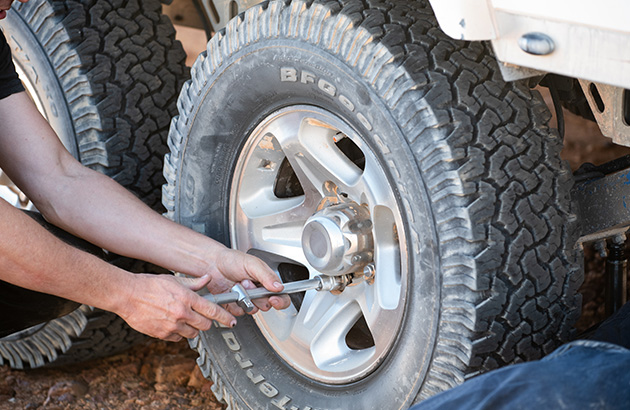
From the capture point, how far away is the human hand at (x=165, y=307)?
177 cm

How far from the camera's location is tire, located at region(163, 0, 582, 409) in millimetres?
1483

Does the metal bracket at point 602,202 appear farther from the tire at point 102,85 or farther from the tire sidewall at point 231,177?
the tire at point 102,85

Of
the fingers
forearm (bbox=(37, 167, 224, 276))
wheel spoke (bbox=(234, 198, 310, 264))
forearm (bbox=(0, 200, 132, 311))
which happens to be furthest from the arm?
forearm (bbox=(0, 200, 132, 311))

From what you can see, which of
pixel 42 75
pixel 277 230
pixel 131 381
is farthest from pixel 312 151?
pixel 131 381

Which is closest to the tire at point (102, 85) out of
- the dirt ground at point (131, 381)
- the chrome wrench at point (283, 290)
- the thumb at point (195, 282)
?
the dirt ground at point (131, 381)

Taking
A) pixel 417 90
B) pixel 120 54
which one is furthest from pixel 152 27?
pixel 417 90

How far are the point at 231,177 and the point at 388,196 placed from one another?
0.64 metres

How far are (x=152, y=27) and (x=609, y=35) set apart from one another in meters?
1.76

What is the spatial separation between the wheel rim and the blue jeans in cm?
43

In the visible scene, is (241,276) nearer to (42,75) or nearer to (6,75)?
(6,75)

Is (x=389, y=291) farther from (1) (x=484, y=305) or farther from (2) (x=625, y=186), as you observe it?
(2) (x=625, y=186)

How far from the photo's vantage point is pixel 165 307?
1771 mm

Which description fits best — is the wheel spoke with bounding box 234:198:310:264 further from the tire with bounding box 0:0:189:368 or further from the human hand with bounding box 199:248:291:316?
the tire with bounding box 0:0:189:368

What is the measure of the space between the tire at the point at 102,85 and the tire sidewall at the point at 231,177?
410 millimetres
